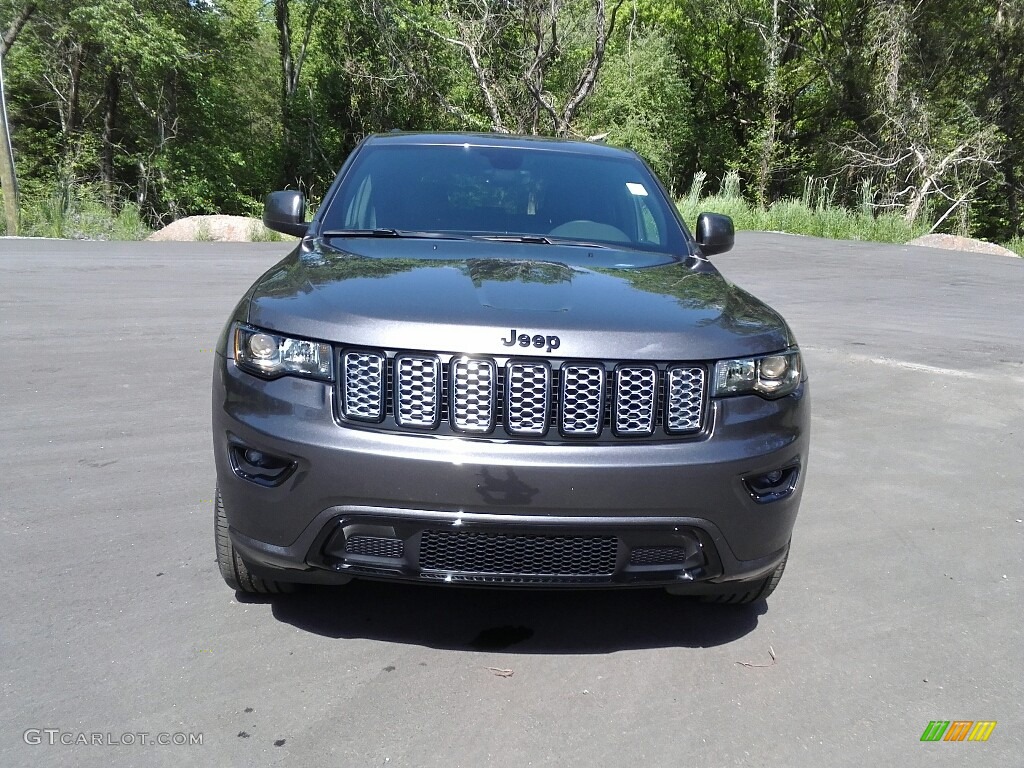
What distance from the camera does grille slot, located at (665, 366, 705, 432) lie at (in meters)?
2.66

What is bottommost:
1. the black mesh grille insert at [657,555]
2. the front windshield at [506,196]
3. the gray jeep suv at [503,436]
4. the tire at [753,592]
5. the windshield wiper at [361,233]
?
the tire at [753,592]

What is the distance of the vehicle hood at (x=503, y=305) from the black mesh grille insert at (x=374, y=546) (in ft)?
1.85

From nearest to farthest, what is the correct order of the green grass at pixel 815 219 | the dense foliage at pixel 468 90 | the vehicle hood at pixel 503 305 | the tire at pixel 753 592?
the vehicle hood at pixel 503 305 → the tire at pixel 753 592 → the green grass at pixel 815 219 → the dense foliage at pixel 468 90

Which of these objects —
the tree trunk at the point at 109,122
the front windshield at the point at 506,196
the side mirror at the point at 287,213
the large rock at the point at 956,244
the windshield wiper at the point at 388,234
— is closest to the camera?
the windshield wiper at the point at 388,234

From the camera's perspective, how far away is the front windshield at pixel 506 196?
3980 mm

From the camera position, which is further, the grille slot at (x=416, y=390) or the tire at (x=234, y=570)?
the tire at (x=234, y=570)

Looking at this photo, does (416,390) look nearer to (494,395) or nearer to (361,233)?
(494,395)

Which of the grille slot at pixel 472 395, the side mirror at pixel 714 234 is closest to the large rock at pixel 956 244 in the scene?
the side mirror at pixel 714 234

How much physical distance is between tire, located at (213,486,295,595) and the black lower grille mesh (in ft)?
2.32

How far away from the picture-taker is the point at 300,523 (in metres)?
2.62

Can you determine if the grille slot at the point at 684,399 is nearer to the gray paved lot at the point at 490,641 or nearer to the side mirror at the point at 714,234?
the gray paved lot at the point at 490,641

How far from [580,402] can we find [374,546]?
736 mm

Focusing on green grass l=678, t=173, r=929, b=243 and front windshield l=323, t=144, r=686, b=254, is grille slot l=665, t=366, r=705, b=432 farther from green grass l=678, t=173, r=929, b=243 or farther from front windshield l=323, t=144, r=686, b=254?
green grass l=678, t=173, r=929, b=243

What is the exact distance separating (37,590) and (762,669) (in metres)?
2.52
